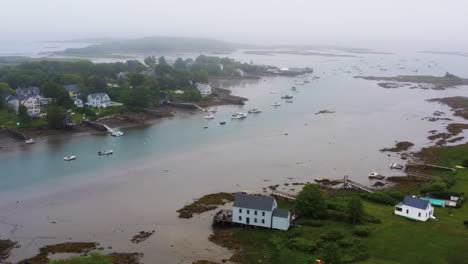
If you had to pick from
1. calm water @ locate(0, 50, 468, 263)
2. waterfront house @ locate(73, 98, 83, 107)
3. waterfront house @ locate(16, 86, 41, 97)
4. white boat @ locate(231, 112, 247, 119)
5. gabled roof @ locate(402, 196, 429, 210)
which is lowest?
calm water @ locate(0, 50, 468, 263)

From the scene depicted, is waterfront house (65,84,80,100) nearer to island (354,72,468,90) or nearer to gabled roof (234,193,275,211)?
gabled roof (234,193,275,211)

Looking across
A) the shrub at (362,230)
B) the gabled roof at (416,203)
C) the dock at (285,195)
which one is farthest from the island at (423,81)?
the shrub at (362,230)

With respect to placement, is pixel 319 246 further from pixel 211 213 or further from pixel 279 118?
pixel 279 118

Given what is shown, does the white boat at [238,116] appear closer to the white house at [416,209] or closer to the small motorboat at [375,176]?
the small motorboat at [375,176]

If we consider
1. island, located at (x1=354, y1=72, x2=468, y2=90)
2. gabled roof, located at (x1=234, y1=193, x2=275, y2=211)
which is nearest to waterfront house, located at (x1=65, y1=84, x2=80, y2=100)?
gabled roof, located at (x1=234, y1=193, x2=275, y2=211)

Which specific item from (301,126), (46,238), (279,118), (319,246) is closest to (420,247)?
(319,246)
